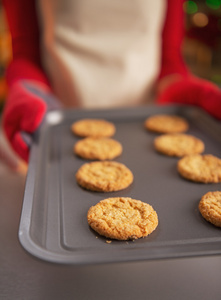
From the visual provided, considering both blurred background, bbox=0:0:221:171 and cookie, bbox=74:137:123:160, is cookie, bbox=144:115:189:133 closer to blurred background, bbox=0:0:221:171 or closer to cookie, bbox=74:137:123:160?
cookie, bbox=74:137:123:160

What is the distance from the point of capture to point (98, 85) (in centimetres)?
147

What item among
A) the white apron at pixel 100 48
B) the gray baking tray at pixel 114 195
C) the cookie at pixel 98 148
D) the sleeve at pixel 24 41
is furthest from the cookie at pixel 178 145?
the sleeve at pixel 24 41

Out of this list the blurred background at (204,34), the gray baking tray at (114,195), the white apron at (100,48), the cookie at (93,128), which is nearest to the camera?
the gray baking tray at (114,195)

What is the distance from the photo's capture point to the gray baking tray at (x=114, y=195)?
1.83ft

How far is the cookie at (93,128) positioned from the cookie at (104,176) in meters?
0.19

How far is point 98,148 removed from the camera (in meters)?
0.98

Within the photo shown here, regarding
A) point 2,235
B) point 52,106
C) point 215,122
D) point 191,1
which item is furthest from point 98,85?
point 191,1

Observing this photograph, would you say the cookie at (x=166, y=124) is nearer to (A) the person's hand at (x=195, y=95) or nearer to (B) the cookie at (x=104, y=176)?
(A) the person's hand at (x=195, y=95)

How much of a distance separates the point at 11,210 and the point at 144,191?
0.31m

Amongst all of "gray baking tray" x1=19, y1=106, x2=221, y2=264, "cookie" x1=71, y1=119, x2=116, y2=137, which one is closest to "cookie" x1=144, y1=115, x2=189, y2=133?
"gray baking tray" x1=19, y1=106, x2=221, y2=264

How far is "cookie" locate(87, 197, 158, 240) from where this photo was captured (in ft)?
2.00

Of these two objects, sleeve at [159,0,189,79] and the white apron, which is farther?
sleeve at [159,0,189,79]

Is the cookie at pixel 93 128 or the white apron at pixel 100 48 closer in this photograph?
the cookie at pixel 93 128

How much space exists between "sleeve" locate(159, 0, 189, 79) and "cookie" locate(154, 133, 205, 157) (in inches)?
21.6
